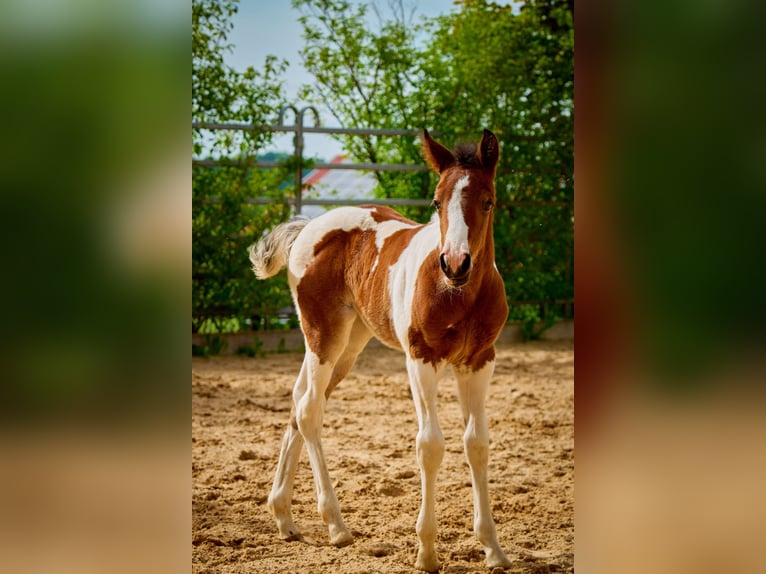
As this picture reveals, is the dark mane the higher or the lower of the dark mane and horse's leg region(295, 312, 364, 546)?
the higher

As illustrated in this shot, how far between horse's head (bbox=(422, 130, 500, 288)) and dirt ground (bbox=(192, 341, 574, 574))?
4.40 feet

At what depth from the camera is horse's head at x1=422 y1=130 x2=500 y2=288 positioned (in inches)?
114

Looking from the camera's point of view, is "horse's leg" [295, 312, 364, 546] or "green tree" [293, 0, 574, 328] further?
"green tree" [293, 0, 574, 328]

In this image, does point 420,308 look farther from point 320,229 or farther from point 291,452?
point 291,452

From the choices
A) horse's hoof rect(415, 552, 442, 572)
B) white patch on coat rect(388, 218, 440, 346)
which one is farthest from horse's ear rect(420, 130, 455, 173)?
horse's hoof rect(415, 552, 442, 572)

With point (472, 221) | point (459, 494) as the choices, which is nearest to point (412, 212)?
point (459, 494)

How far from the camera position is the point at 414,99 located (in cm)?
978

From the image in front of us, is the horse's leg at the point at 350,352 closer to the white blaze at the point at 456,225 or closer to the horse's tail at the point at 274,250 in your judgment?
the horse's tail at the point at 274,250

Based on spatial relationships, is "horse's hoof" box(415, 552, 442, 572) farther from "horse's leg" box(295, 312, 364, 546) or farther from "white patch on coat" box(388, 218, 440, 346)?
"white patch on coat" box(388, 218, 440, 346)

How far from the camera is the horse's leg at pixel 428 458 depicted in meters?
3.21

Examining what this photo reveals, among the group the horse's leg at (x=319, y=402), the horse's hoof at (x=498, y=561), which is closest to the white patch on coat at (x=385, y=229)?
the horse's leg at (x=319, y=402)
